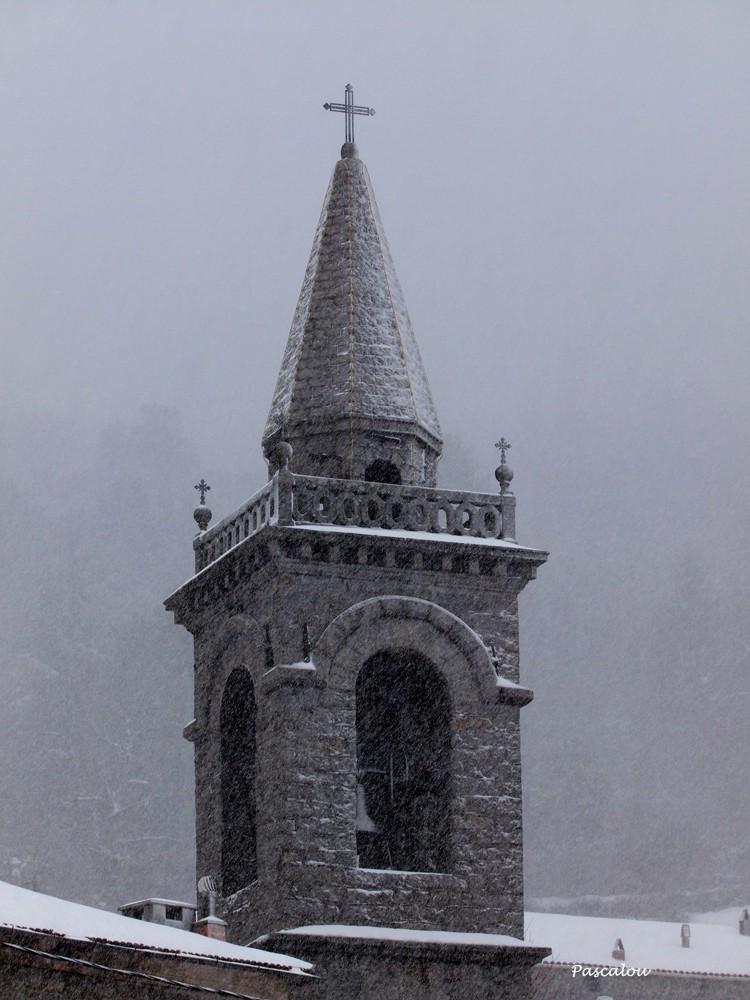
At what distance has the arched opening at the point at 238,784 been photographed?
37000 millimetres

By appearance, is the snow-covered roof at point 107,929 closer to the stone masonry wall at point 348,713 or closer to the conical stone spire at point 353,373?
the stone masonry wall at point 348,713

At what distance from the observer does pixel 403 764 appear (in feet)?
120

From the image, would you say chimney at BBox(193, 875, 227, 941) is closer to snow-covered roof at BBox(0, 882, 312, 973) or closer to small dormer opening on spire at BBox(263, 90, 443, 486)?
snow-covered roof at BBox(0, 882, 312, 973)

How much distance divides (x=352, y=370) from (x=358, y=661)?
445 centimetres

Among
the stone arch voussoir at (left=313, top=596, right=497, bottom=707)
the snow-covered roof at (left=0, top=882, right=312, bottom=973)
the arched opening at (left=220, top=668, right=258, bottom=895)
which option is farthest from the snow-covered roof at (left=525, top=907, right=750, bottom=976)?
the snow-covered roof at (left=0, top=882, right=312, bottom=973)

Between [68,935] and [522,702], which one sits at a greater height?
[522,702]

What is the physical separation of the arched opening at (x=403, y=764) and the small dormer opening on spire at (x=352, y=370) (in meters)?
2.92

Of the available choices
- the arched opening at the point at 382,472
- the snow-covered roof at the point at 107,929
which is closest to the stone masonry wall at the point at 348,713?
the arched opening at the point at 382,472

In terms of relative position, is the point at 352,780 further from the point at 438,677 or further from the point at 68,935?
the point at 68,935

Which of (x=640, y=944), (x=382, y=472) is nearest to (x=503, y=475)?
(x=382, y=472)

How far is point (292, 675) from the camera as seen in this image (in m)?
35.7

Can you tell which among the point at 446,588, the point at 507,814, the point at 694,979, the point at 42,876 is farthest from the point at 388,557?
the point at 42,876

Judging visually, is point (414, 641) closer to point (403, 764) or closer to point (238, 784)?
point (403, 764)

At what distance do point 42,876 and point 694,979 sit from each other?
32.4 m
